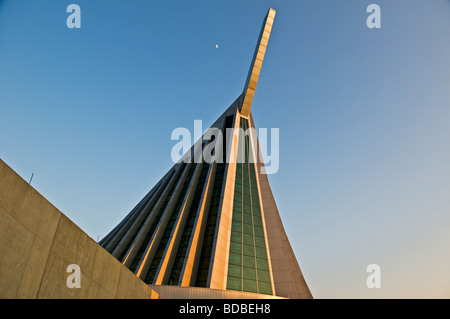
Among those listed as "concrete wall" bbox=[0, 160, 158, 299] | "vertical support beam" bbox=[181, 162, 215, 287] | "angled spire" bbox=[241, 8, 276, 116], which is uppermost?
"angled spire" bbox=[241, 8, 276, 116]

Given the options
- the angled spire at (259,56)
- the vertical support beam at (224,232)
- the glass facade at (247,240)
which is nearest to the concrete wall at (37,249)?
the vertical support beam at (224,232)

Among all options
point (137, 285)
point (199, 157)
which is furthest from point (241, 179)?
point (137, 285)

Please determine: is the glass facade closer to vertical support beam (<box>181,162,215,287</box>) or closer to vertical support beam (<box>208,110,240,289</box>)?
vertical support beam (<box>208,110,240,289</box>)

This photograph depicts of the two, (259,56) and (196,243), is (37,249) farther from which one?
(259,56)

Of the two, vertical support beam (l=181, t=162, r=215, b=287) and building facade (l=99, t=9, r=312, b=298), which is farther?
building facade (l=99, t=9, r=312, b=298)

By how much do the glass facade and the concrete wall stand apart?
12.6 metres

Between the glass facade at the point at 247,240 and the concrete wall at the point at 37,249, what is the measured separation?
41.2ft

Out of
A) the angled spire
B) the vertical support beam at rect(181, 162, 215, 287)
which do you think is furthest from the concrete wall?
the angled spire

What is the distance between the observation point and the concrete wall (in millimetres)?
5133

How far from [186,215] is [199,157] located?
832cm
